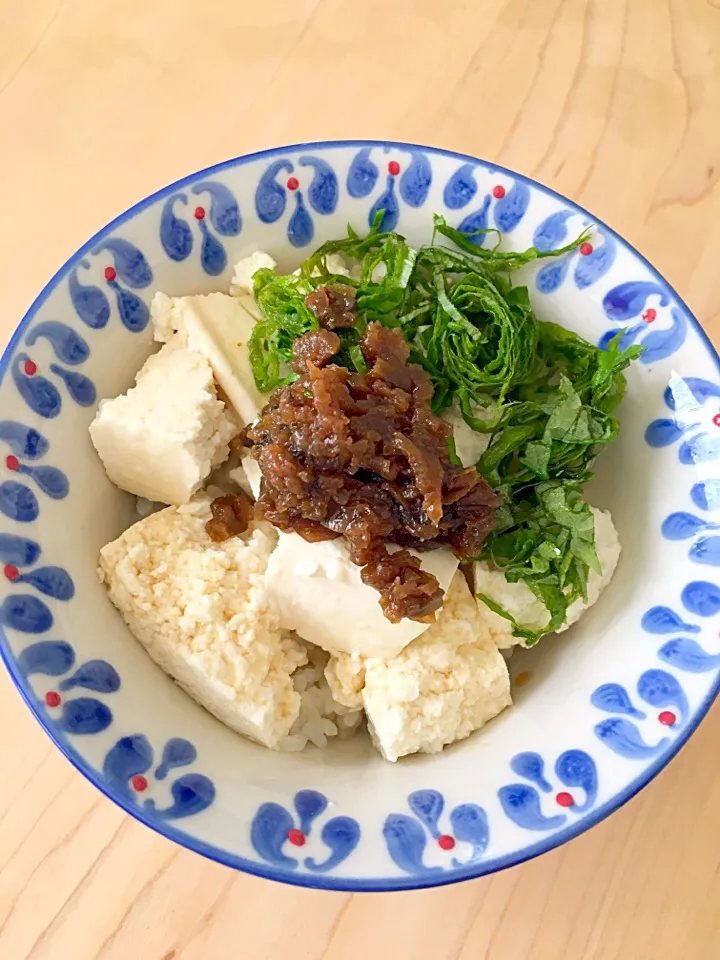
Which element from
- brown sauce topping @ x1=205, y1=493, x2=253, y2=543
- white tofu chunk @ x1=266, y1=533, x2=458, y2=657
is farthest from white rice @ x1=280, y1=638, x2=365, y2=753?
brown sauce topping @ x1=205, y1=493, x2=253, y2=543

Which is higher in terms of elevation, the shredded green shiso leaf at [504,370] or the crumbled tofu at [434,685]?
the shredded green shiso leaf at [504,370]

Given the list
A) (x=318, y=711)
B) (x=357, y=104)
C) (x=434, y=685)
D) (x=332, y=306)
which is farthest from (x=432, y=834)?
(x=357, y=104)

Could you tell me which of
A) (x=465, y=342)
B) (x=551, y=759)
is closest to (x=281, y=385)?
(x=465, y=342)

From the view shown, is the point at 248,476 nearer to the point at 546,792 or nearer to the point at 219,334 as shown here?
the point at 219,334

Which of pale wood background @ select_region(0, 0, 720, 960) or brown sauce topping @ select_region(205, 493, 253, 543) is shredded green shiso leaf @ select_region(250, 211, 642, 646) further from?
pale wood background @ select_region(0, 0, 720, 960)

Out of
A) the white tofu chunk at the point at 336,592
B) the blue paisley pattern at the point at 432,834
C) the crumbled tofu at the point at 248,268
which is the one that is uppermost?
the crumbled tofu at the point at 248,268

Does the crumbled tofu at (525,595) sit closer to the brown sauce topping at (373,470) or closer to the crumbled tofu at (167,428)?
the brown sauce topping at (373,470)

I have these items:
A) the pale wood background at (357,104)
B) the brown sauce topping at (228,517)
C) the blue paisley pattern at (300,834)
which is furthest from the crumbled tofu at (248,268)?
the blue paisley pattern at (300,834)
